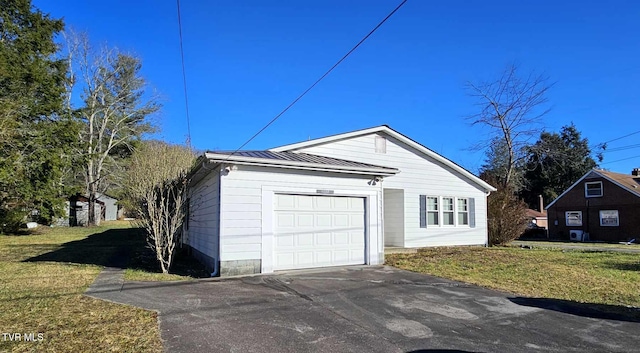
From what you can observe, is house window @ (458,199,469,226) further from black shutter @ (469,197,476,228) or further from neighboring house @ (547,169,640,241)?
neighboring house @ (547,169,640,241)

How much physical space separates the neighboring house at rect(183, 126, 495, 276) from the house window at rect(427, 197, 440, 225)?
2.23ft

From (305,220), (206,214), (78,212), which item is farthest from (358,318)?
(78,212)

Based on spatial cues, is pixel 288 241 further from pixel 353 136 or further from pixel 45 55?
pixel 45 55

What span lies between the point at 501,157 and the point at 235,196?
33570mm

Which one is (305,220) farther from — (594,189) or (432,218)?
(594,189)

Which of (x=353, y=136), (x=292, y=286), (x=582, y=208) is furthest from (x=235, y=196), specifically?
(x=582, y=208)

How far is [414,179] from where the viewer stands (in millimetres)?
15594

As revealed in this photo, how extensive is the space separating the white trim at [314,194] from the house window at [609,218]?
27476mm

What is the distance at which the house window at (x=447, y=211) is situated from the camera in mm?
16375

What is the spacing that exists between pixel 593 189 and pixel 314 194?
30627 millimetres

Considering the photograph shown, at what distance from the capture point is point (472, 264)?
1177 cm

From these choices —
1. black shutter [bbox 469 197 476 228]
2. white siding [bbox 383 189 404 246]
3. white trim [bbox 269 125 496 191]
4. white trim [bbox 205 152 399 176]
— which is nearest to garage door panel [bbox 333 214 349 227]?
white trim [bbox 205 152 399 176]

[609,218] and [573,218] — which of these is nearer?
[609,218]

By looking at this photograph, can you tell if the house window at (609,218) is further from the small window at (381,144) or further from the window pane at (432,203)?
the small window at (381,144)
